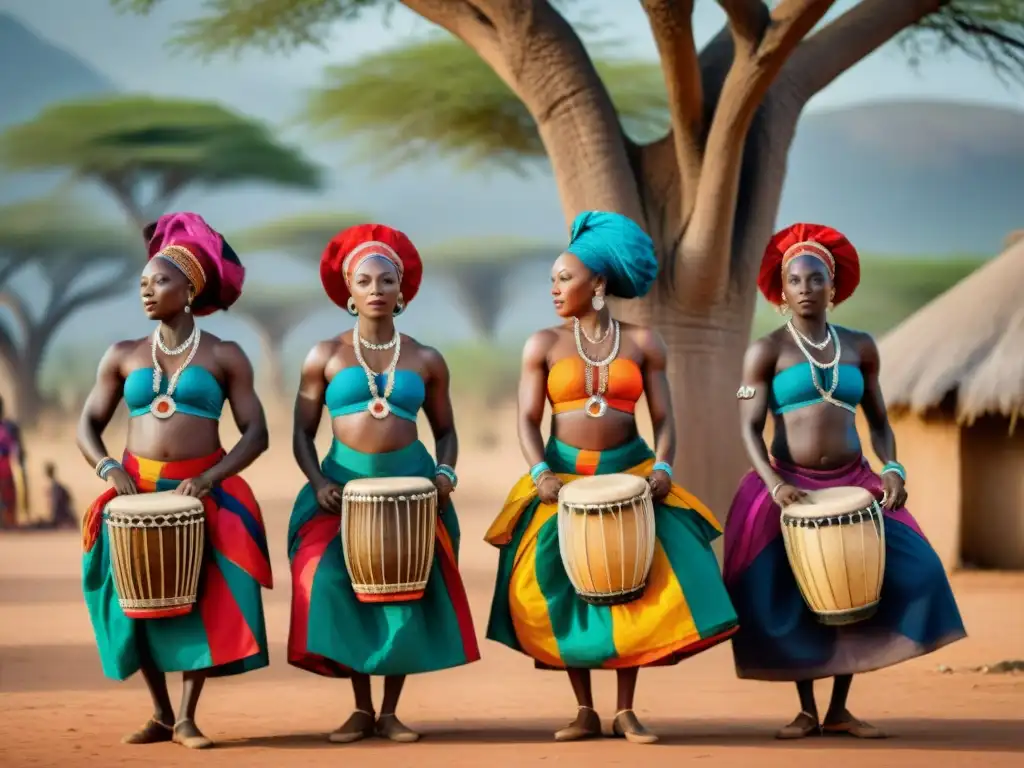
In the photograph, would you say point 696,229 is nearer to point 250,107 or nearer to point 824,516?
point 824,516

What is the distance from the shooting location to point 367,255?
6.87m

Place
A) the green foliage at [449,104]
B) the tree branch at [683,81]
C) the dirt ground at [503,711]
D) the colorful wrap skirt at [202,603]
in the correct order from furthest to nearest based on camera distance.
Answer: the green foliage at [449,104] → the tree branch at [683,81] → the colorful wrap skirt at [202,603] → the dirt ground at [503,711]

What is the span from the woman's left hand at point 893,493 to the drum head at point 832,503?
0.15 meters

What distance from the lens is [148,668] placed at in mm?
6656

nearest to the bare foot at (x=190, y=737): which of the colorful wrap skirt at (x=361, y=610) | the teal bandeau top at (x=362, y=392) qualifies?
the colorful wrap skirt at (x=361, y=610)

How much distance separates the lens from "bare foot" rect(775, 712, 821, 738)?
6730mm

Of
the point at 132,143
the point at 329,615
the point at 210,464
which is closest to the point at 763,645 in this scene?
the point at 329,615

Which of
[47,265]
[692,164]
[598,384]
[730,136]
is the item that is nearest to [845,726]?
[598,384]

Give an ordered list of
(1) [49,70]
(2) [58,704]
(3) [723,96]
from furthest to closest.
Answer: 1. (1) [49,70]
2. (3) [723,96]
3. (2) [58,704]

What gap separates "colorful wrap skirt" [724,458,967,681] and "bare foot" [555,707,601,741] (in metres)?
0.61

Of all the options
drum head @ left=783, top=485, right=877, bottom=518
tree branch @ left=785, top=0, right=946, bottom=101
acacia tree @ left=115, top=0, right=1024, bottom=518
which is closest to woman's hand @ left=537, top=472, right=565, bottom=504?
drum head @ left=783, top=485, right=877, bottom=518

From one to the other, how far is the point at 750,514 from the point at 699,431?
192 inches

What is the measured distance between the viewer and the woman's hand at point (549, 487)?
21.7 ft

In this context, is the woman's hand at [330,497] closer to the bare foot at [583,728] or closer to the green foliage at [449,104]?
the bare foot at [583,728]
